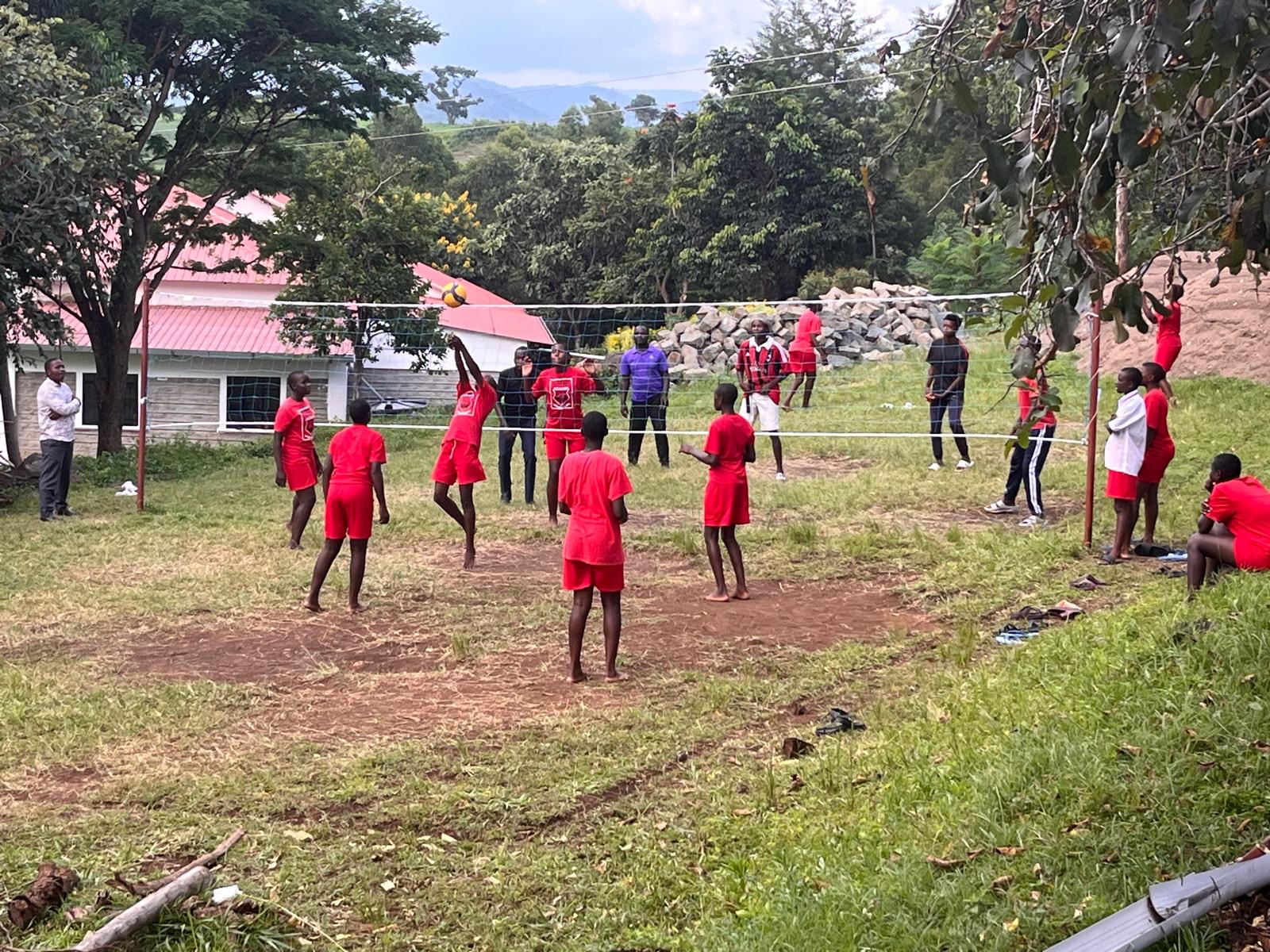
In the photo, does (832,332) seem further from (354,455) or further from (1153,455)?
(354,455)

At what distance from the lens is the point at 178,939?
13.6 feet

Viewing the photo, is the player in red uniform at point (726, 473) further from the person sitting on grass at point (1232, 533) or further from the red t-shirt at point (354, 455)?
the person sitting on grass at point (1232, 533)

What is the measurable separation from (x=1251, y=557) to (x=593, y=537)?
367 cm

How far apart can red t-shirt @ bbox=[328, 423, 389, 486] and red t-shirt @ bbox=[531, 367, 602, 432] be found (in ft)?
11.3

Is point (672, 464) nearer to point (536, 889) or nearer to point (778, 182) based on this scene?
point (536, 889)

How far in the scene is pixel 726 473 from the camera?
9258 millimetres

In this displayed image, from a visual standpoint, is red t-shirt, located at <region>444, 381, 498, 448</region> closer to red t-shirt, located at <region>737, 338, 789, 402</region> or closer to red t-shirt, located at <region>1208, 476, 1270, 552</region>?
red t-shirt, located at <region>737, 338, 789, 402</region>

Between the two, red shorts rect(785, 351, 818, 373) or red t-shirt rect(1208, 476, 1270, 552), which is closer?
red t-shirt rect(1208, 476, 1270, 552)

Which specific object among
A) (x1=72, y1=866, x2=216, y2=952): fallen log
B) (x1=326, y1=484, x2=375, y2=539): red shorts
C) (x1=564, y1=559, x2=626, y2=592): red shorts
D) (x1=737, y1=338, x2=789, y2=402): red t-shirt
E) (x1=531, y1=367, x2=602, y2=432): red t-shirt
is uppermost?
(x1=737, y1=338, x2=789, y2=402): red t-shirt

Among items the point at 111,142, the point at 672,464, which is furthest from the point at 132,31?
the point at 672,464

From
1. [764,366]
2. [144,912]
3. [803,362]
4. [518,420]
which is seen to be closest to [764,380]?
[764,366]

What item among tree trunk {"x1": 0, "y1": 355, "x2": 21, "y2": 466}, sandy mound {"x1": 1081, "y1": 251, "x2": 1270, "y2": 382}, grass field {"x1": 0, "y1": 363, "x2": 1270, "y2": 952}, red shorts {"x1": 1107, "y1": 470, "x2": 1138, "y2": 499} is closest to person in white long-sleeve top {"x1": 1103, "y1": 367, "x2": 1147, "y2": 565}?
red shorts {"x1": 1107, "y1": 470, "x2": 1138, "y2": 499}

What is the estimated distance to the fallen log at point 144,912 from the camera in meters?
3.94

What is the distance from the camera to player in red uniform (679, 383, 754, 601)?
30.2ft
